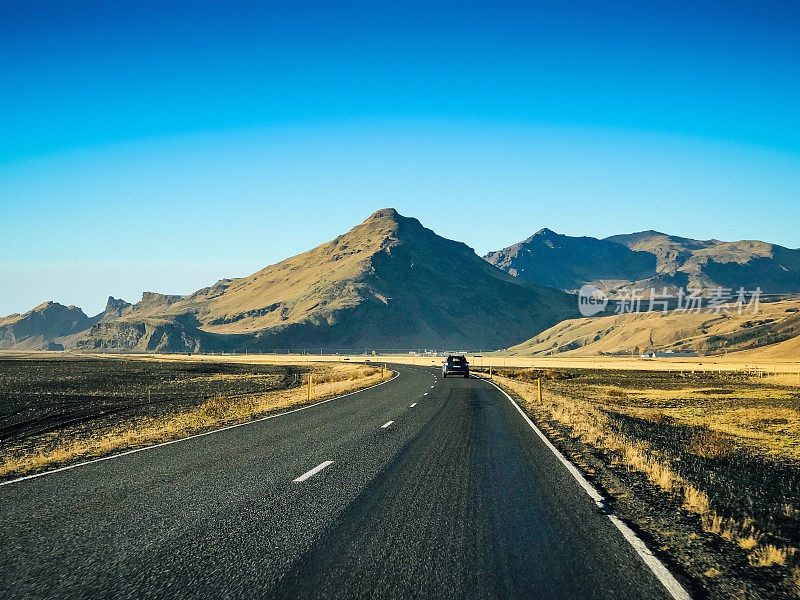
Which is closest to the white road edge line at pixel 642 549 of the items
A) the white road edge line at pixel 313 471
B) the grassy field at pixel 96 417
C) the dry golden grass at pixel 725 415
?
the white road edge line at pixel 313 471

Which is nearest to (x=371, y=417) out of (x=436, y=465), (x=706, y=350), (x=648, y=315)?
(x=436, y=465)

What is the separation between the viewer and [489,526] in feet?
21.0

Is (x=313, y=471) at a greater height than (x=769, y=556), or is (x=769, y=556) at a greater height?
(x=769, y=556)

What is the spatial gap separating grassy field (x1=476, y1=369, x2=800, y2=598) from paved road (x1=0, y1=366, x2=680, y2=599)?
62 cm

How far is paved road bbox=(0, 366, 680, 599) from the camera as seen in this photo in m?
4.73

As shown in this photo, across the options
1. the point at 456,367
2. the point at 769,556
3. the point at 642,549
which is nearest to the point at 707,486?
the point at 769,556

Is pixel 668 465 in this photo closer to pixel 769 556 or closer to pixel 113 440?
pixel 769 556

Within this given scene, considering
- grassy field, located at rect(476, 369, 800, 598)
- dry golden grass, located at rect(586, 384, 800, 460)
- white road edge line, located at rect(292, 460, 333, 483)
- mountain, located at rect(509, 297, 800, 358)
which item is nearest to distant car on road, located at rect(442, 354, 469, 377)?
dry golden grass, located at rect(586, 384, 800, 460)

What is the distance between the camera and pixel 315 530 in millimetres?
6160

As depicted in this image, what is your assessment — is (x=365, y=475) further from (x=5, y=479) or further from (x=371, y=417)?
(x=371, y=417)

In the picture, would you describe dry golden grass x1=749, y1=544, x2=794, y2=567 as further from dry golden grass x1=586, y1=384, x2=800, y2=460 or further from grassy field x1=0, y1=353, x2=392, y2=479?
grassy field x1=0, y1=353, x2=392, y2=479

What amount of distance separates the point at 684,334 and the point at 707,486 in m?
145

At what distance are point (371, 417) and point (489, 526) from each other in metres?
12.2

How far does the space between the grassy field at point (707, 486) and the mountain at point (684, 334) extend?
9680cm
